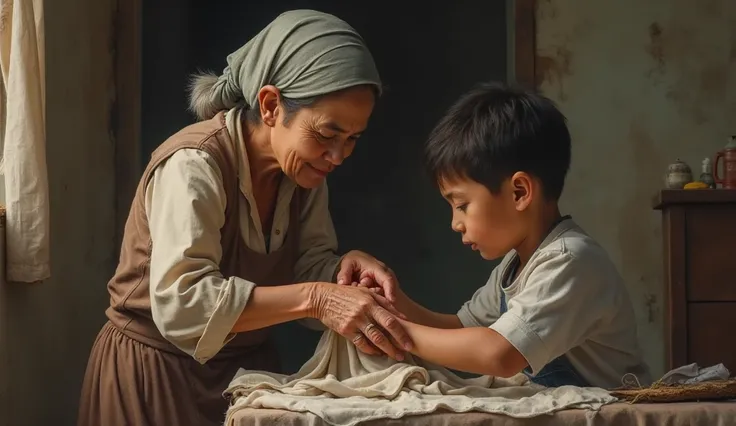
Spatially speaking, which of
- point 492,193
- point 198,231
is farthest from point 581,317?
point 198,231

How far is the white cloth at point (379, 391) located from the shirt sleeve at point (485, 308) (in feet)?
1.10

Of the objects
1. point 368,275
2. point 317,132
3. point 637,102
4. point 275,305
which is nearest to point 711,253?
point 637,102

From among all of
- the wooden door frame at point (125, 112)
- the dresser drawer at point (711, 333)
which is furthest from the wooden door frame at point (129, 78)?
the dresser drawer at point (711, 333)

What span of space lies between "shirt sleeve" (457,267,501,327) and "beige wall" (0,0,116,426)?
1.07 meters

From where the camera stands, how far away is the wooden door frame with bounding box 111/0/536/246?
11.1ft

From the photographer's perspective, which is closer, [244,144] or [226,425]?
[226,425]

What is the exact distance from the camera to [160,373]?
2023mm

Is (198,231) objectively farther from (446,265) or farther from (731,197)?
(446,265)

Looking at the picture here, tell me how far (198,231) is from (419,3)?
8.60 ft

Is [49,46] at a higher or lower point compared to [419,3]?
lower

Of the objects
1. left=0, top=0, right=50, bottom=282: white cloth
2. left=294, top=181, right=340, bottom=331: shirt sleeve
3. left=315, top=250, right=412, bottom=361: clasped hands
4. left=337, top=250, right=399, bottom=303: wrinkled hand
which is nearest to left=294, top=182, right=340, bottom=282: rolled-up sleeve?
left=294, top=181, right=340, bottom=331: shirt sleeve

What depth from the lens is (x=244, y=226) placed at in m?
2.03

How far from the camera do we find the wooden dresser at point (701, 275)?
2.71 m

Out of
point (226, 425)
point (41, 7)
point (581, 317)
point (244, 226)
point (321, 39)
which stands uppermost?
point (41, 7)
